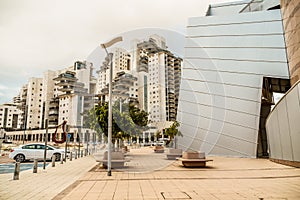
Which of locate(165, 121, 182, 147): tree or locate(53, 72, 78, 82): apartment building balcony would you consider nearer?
locate(165, 121, 182, 147): tree

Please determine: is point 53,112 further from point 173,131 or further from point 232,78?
point 232,78

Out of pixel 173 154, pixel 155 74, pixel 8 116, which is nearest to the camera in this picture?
pixel 173 154

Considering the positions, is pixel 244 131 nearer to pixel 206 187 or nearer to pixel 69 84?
pixel 206 187

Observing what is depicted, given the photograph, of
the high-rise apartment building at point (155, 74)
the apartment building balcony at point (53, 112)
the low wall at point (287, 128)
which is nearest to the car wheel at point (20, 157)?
the high-rise apartment building at point (155, 74)

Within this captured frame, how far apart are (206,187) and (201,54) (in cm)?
1823

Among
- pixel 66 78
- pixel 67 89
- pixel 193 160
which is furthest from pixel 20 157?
pixel 66 78

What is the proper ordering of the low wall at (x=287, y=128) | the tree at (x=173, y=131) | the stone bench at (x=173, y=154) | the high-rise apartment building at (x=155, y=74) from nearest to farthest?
1. the low wall at (x=287, y=128)
2. the stone bench at (x=173, y=154)
3. the tree at (x=173, y=131)
4. the high-rise apartment building at (x=155, y=74)

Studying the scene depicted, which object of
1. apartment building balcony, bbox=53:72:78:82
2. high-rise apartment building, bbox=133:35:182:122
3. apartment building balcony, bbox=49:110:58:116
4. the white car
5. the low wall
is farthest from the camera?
apartment building balcony, bbox=49:110:58:116

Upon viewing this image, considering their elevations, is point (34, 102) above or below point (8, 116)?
above

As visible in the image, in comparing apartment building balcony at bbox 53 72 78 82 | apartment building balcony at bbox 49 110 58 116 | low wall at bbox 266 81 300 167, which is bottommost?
low wall at bbox 266 81 300 167

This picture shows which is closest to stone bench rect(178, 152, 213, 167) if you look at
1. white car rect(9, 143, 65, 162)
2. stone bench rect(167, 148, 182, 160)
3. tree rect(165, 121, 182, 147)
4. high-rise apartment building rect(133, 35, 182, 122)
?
stone bench rect(167, 148, 182, 160)

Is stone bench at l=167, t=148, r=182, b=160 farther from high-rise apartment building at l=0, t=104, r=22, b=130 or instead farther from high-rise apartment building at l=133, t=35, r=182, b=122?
high-rise apartment building at l=0, t=104, r=22, b=130

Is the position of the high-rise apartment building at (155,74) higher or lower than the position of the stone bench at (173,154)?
higher

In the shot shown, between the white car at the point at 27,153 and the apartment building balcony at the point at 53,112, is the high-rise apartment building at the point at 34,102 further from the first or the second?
the white car at the point at 27,153
